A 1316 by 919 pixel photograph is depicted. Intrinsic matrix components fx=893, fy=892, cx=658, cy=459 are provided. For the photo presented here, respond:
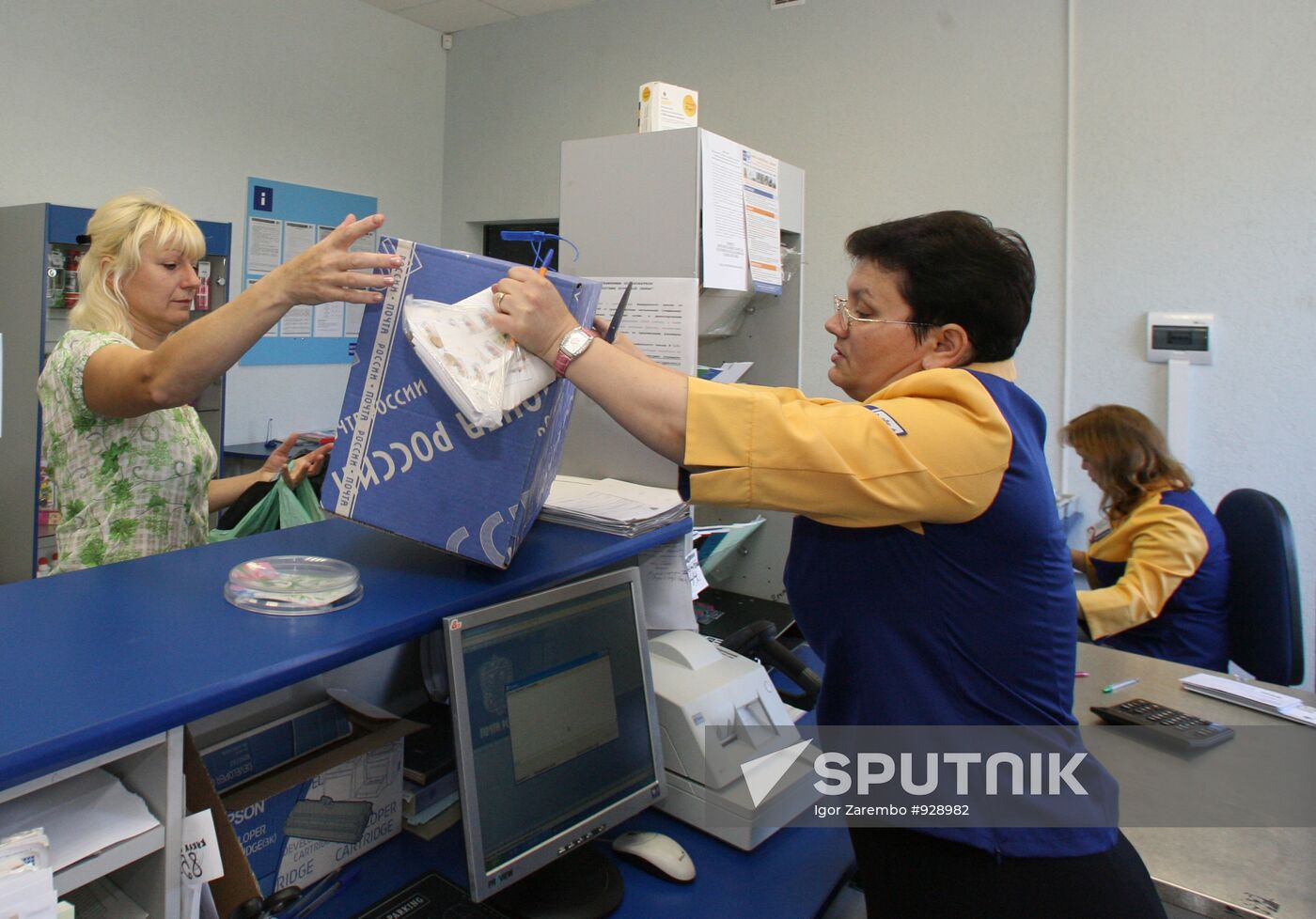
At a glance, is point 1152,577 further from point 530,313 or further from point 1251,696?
point 530,313

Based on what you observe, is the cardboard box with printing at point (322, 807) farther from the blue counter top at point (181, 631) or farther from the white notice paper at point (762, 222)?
the white notice paper at point (762, 222)

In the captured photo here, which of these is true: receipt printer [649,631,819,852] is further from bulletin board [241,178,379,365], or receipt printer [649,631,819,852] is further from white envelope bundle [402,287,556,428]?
bulletin board [241,178,379,365]

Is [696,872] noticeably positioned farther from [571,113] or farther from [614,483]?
[571,113]

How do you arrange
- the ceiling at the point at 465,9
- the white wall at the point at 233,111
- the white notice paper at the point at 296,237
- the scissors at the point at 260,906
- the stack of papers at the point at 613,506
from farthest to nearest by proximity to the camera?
1. the ceiling at the point at 465,9
2. the white notice paper at the point at 296,237
3. the white wall at the point at 233,111
4. the stack of papers at the point at 613,506
5. the scissors at the point at 260,906

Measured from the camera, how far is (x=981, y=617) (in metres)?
0.98

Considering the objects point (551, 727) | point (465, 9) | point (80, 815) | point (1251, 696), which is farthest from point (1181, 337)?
point (465, 9)

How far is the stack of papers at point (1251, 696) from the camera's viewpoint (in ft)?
5.56

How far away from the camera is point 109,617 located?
34.0 inches

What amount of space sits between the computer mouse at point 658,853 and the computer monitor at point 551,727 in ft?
0.11

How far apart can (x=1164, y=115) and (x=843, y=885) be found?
9.41 feet

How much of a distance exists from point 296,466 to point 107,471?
36 centimetres

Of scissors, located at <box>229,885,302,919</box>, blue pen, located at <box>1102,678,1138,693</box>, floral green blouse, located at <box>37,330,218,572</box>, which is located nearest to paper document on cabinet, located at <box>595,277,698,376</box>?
floral green blouse, located at <box>37,330,218,572</box>

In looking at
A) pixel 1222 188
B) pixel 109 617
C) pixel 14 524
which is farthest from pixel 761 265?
pixel 14 524

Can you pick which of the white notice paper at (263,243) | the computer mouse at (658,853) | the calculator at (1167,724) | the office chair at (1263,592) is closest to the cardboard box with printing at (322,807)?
the computer mouse at (658,853)
